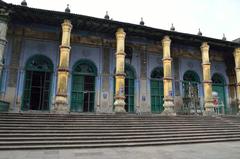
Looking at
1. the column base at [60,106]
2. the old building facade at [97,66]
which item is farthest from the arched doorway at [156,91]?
the column base at [60,106]

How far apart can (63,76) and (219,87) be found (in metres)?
13.8

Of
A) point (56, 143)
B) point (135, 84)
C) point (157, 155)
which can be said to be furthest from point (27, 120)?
point (135, 84)

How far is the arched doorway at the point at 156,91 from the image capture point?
17.4 m

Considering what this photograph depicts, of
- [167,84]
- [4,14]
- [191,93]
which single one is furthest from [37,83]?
[191,93]

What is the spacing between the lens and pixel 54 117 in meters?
10.4

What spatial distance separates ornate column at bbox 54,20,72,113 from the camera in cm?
1205

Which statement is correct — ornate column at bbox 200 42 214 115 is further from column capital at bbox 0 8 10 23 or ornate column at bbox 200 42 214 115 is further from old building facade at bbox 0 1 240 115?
column capital at bbox 0 8 10 23

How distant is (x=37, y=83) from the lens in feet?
49.2

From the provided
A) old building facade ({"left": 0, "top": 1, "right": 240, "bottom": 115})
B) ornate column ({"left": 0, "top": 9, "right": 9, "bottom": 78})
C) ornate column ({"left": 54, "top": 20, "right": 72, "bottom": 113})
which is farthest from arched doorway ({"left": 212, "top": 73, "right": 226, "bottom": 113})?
ornate column ({"left": 0, "top": 9, "right": 9, "bottom": 78})

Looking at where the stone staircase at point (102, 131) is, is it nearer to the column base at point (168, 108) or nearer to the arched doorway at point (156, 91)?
the column base at point (168, 108)

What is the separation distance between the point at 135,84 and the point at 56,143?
9860mm

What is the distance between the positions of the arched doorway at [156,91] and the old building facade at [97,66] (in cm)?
8

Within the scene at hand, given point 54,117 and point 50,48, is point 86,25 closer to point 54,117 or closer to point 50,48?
point 50,48

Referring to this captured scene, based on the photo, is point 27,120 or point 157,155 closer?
point 157,155
